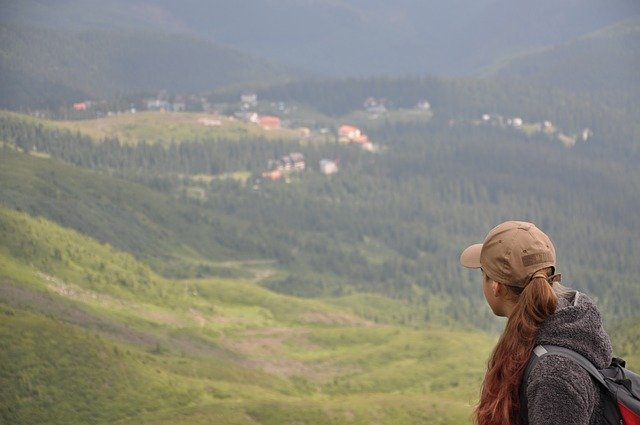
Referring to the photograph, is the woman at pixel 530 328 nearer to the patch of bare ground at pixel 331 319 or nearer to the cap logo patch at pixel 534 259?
the cap logo patch at pixel 534 259

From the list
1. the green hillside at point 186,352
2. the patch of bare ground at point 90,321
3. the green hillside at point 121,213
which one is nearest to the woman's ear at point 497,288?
the green hillside at point 186,352

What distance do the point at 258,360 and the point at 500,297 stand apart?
6467 cm

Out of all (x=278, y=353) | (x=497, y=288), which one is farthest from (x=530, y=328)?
(x=278, y=353)

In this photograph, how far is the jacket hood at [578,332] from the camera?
10.2m

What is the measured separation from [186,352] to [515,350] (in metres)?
60.6

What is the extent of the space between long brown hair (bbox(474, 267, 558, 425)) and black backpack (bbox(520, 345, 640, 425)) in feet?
0.31

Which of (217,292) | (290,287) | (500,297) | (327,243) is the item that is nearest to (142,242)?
(290,287)

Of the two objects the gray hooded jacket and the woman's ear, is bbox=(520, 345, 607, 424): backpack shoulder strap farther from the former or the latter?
the woman's ear

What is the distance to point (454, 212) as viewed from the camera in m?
191

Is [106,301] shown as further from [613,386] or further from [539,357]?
[613,386]

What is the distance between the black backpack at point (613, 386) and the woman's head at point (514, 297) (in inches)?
4.4

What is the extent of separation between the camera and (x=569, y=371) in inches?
387

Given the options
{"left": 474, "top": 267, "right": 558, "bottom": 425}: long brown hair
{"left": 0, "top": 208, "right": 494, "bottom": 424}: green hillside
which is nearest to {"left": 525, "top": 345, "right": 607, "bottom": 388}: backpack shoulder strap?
{"left": 474, "top": 267, "right": 558, "bottom": 425}: long brown hair

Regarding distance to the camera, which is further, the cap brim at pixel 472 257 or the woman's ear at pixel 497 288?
the cap brim at pixel 472 257
